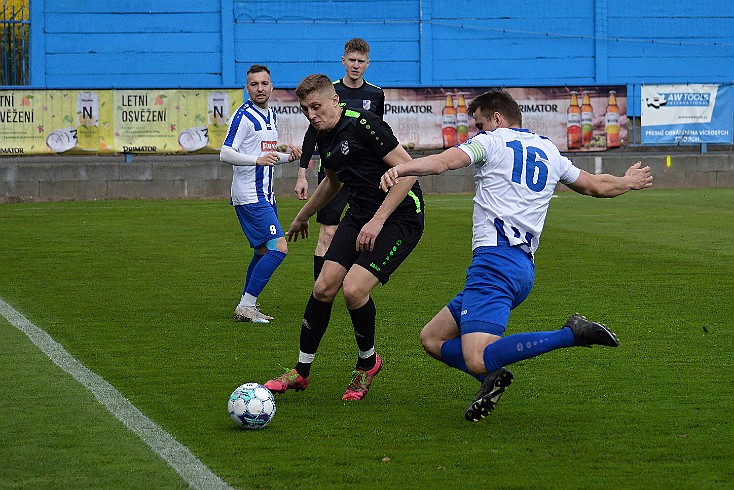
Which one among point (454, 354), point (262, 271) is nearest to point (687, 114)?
point (262, 271)

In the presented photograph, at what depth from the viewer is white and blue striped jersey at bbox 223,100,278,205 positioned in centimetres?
1040

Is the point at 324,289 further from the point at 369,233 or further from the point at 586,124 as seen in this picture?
the point at 586,124

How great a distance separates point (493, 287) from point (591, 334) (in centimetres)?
61

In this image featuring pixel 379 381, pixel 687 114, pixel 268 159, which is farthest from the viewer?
pixel 687 114

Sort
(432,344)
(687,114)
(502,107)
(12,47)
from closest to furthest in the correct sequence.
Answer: (502,107) < (432,344) < (687,114) < (12,47)

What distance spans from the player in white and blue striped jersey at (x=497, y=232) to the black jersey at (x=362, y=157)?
0.59m

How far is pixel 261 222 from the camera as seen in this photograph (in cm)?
1045

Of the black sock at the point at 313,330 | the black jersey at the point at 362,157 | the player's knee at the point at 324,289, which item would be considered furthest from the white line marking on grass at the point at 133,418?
the black jersey at the point at 362,157

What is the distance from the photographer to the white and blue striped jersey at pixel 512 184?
636 cm

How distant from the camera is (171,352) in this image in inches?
333

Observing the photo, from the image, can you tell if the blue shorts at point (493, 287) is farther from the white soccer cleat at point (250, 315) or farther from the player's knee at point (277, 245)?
the player's knee at point (277, 245)

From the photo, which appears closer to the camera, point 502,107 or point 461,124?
point 502,107

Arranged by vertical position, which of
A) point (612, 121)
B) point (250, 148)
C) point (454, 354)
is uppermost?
point (612, 121)

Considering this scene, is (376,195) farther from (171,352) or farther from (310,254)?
(310,254)
